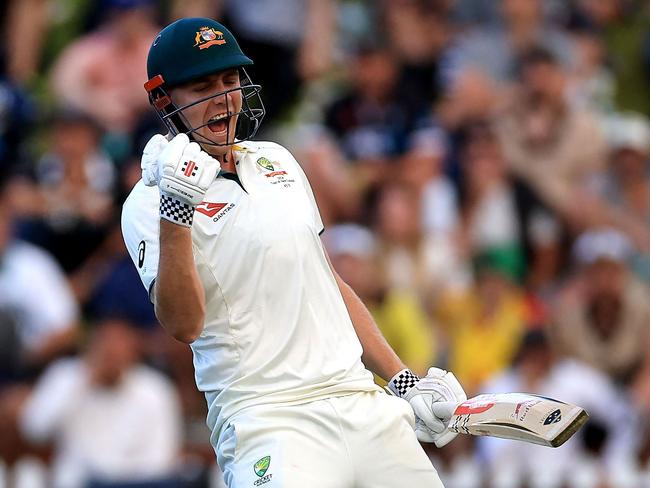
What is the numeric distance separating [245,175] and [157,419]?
403 cm

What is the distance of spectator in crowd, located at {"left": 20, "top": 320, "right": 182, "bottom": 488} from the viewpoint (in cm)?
827

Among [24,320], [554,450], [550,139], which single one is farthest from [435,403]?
[550,139]

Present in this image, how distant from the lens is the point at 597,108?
11.0 m

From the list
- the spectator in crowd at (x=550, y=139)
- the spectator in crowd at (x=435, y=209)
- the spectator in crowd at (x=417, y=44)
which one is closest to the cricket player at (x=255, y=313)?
the spectator in crowd at (x=435, y=209)

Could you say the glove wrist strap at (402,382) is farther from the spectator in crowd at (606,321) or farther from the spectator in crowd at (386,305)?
the spectator in crowd at (606,321)

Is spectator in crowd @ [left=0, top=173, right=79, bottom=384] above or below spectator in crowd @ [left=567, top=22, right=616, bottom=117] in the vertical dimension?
below

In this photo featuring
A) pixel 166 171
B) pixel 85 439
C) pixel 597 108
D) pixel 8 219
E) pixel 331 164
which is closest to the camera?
pixel 166 171

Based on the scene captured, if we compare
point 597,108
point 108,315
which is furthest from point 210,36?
point 597,108

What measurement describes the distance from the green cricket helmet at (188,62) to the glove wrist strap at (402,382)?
1009 millimetres

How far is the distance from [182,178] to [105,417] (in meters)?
4.48

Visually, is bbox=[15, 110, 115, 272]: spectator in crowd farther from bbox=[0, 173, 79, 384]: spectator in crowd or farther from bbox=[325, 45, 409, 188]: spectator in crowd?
bbox=[325, 45, 409, 188]: spectator in crowd

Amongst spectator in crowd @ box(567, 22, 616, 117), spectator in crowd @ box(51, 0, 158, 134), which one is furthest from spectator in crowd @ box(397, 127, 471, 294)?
spectator in crowd @ box(51, 0, 158, 134)

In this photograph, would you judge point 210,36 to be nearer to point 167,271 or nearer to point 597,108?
point 167,271

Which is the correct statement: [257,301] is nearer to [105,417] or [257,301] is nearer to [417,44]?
[105,417]
